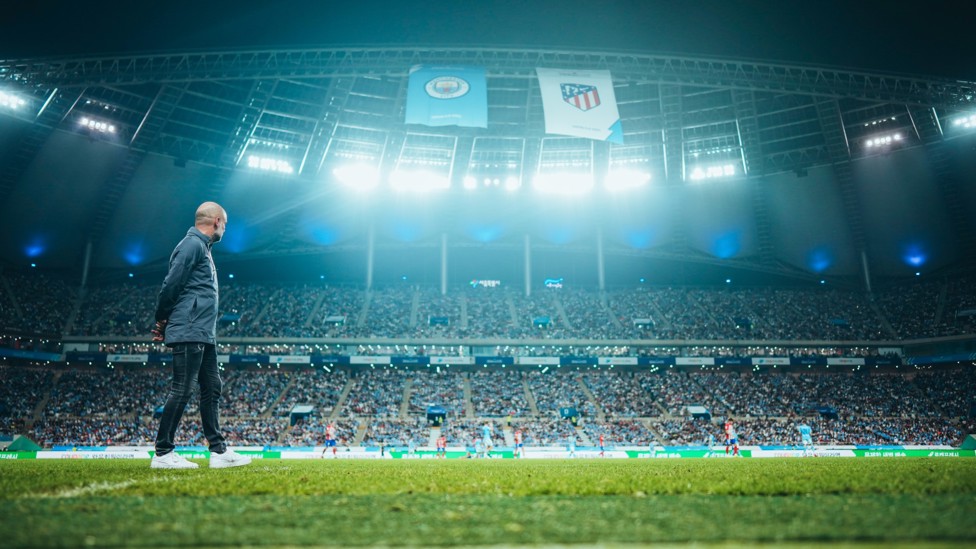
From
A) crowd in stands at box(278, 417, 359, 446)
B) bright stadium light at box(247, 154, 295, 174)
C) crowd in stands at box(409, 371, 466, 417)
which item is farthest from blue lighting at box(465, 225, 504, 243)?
crowd in stands at box(278, 417, 359, 446)

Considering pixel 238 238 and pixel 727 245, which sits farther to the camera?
pixel 727 245

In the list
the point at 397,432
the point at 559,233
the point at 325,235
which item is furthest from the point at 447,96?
the point at 559,233

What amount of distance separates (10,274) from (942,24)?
5628cm

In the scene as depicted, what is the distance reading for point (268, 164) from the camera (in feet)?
134

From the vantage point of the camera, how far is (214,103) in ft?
118

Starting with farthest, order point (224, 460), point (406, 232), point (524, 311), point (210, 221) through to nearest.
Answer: point (406, 232) < point (524, 311) < point (224, 460) < point (210, 221)

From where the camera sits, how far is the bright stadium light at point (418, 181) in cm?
4416

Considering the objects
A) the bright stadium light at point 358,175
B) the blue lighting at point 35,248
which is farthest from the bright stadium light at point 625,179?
the blue lighting at point 35,248

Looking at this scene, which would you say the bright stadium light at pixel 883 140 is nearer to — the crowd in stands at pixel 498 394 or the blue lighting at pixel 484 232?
the blue lighting at pixel 484 232

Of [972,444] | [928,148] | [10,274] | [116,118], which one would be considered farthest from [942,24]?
[10,274]

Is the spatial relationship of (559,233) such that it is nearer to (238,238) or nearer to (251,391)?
(238,238)

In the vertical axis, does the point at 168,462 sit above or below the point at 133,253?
below

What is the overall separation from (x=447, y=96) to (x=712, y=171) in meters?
27.6

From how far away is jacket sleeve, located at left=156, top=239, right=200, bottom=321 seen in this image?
18.5ft
